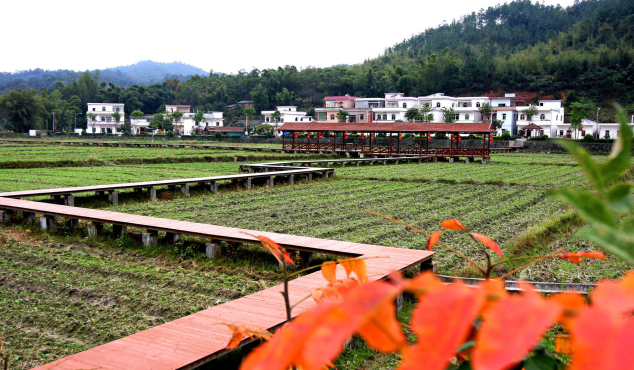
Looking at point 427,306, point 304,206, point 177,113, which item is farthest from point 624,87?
point 427,306

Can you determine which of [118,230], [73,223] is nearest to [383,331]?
[118,230]

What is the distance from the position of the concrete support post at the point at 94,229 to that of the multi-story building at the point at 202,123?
63.1 metres

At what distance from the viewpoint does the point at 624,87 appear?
62.5m

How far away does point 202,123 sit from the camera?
75.4 meters

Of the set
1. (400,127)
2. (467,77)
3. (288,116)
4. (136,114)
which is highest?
(467,77)

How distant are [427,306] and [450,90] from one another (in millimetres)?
78330

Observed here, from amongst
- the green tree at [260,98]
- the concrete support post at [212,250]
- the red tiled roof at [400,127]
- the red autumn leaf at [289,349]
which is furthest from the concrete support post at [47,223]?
the green tree at [260,98]

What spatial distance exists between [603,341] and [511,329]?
7 cm

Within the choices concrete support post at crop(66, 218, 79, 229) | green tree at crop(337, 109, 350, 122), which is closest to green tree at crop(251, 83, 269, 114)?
green tree at crop(337, 109, 350, 122)

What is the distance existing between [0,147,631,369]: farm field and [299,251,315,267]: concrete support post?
1.30 feet

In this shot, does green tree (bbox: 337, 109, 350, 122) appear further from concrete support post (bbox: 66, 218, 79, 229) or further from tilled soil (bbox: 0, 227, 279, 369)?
tilled soil (bbox: 0, 227, 279, 369)

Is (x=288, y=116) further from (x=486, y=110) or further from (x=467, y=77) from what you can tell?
(x=486, y=110)

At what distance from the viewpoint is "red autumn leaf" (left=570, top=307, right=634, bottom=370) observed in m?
0.40

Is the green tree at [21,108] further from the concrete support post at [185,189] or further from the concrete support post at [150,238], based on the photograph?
the concrete support post at [150,238]
